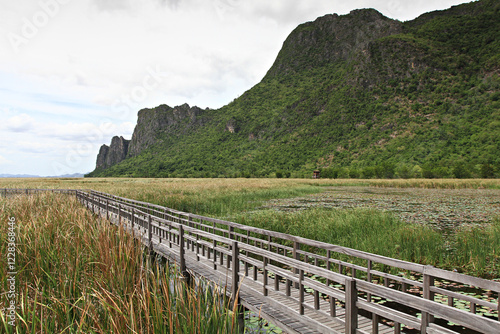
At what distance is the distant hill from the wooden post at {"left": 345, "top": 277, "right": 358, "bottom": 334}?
171 feet

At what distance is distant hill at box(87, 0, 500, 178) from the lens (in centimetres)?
6119

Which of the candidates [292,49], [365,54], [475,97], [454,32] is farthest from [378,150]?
[292,49]

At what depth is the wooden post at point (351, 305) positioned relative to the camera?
309cm

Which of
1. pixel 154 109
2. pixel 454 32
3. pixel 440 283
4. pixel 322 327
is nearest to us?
pixel 322 327

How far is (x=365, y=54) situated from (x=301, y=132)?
114 ft

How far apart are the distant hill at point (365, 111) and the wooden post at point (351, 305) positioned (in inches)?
2057

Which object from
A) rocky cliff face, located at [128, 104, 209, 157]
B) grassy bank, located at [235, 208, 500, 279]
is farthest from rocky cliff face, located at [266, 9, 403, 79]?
grassy bank, located at [235, 208, 500, 279]

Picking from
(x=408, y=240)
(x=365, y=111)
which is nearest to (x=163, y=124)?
(x=365, y=111)

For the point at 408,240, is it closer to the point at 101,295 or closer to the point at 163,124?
the point at 101,295

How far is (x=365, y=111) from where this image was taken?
86875 mm

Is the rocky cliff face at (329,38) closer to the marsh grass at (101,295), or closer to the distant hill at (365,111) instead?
the distant hill at (365,111)

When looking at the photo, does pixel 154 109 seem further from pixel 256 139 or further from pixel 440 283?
pixel 440 283

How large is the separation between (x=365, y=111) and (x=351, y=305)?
9143 cm

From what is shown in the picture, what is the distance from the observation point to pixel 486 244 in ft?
27.1
